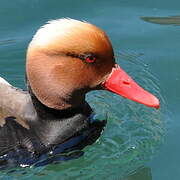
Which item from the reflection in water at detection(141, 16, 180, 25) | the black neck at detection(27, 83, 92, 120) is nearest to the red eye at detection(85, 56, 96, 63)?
the black neck at detection(27, 83, 92, 120)

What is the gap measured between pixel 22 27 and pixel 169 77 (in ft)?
5.87

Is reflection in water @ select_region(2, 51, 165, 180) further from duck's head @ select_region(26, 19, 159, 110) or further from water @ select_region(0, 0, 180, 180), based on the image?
duck's head @ select_region(26, 19, 159, 110)

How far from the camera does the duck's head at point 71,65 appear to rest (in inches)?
202

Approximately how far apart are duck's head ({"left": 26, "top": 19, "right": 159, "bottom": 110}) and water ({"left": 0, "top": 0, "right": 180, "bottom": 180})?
657mm

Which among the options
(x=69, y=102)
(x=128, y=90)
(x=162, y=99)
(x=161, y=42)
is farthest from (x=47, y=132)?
(x=161, y=42)

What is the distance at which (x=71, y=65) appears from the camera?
5230 millimetres

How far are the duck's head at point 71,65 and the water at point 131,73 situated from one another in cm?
66

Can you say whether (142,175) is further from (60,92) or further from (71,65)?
(71,65)

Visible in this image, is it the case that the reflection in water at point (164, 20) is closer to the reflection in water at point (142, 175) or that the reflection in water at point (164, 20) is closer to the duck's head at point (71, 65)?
the duck's head at point (71, 65)

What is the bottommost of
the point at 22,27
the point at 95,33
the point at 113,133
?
the point at 113,133

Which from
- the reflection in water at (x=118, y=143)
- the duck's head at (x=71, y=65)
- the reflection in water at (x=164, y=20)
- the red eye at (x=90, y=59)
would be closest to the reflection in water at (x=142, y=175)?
the reflection in water at (x=118, y=143)

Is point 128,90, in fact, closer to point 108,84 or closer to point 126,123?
point 108,84

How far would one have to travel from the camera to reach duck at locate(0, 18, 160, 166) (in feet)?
16.9

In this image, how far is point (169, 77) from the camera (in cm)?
675
